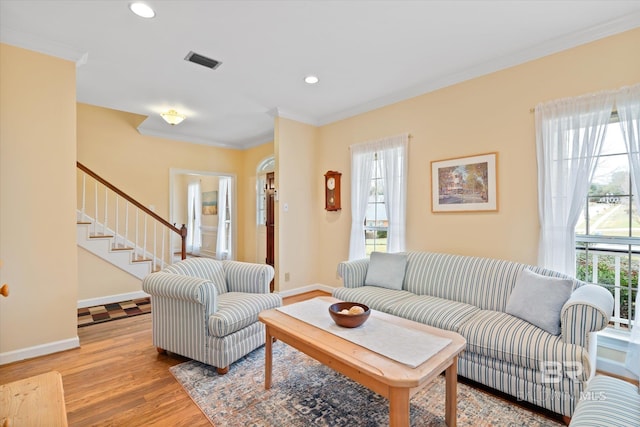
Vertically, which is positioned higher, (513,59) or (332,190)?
(513,59)

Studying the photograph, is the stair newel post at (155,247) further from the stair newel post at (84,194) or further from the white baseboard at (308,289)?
the white baseboard at (308,289)

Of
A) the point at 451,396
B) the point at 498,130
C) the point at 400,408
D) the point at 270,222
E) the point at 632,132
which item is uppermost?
the point at 498,130

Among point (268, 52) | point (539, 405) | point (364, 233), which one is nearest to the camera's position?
point (539, 405)

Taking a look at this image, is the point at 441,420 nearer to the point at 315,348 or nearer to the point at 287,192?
the point at 315,348

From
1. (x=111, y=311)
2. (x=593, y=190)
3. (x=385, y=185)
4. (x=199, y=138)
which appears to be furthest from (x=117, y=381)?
(x=199, y=138)

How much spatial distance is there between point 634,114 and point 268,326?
3.13m

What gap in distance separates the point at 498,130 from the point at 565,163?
0.66 metres

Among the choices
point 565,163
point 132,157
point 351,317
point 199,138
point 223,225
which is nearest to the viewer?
point 351,317

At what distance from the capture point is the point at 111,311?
386cm

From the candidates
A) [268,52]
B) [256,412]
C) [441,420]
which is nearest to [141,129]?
[268,52]

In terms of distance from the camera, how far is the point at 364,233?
13.9 feet

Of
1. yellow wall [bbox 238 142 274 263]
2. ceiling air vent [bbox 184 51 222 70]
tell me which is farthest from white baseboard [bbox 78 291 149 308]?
ceiling air vent [bbox 184 51 222 70]

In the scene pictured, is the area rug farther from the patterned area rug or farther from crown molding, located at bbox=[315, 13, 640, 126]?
crown molding, located at bbox=[315, 13, 640, 126]

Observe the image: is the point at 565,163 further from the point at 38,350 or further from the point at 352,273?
the point at 38,350
